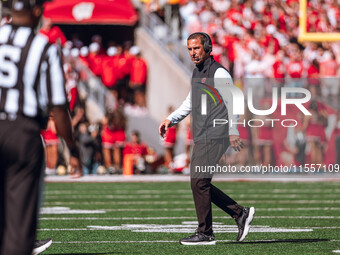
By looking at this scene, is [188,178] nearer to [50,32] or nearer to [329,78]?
[329,78]

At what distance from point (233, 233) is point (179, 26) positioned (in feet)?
50.7

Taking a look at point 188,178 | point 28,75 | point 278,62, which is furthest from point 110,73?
point 28,75

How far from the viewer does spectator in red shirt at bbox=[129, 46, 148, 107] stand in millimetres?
24188

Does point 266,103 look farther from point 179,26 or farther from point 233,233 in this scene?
point 233,233

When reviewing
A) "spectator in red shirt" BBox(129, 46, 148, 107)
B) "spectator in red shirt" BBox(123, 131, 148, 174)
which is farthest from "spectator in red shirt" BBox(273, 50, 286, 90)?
"spectator in red shirt" BBox(129, 46, 148, 107)

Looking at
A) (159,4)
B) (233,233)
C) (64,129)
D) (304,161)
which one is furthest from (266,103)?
(64,129)

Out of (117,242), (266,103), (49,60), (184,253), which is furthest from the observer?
(266,103)

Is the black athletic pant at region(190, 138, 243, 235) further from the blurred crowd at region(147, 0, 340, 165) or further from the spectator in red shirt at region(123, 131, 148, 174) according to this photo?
the spectator in red shirt at region(123, 131, 148, 174)

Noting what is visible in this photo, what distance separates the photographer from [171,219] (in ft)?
37.9

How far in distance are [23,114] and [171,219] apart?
614cm

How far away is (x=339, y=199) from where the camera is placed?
1445 cm

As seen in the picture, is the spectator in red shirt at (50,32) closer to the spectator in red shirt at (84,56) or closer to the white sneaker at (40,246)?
the spectator in red shirt at (84,56)

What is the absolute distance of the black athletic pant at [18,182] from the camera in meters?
5.52

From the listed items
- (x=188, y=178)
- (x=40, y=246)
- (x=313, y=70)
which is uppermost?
(x=313, y=70)
